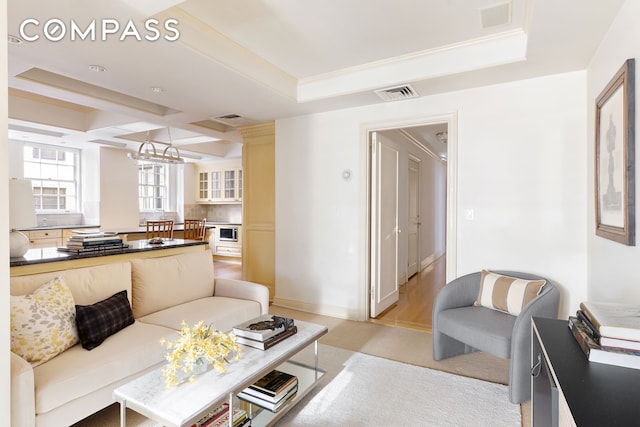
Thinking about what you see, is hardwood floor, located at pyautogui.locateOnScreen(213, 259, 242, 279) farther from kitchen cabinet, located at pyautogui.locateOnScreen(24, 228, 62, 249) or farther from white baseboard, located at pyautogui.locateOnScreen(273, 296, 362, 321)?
kitchen cabinet, located at pyautogui.locateOnScreen(24, 228, 62, 249)

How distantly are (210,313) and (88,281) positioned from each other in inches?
34.3

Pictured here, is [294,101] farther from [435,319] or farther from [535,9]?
[435,319]

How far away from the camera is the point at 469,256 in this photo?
321cm

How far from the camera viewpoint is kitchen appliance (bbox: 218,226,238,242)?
8.13 metres

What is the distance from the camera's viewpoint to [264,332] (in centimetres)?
207

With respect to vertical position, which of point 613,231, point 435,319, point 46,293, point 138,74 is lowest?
point 435,319

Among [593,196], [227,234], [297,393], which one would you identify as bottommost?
[297,393]

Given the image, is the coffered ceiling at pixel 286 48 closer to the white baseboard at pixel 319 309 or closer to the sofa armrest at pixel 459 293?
the sofa armrest at pixel 459 293

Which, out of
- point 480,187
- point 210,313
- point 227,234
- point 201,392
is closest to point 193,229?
point 227,234

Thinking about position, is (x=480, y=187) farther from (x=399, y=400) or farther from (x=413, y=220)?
(x=413, y=220)

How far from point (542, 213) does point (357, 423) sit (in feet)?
7.51

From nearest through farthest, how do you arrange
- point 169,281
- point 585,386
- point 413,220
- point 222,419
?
1. point 585,386
2. point 222,419
3. point 169,281
4. point 413,220

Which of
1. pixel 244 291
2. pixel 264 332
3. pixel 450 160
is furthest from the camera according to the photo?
pixel 450 160

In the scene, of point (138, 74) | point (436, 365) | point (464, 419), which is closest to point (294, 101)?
point (138, 74)
